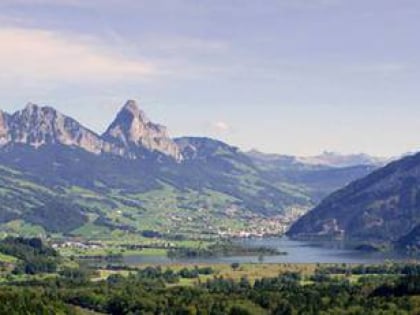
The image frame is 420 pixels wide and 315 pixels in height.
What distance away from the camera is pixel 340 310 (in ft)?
563

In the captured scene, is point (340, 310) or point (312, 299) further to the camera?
point (312, 299)

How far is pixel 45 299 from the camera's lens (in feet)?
601

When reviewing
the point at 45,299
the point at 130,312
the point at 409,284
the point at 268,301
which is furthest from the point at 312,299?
the point at 45,299

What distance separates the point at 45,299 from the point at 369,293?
70.3 m

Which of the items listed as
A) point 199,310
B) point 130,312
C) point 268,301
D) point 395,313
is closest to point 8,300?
point 130,312

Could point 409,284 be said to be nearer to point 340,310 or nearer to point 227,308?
point 340,310

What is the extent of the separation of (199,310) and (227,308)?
564 centimetres

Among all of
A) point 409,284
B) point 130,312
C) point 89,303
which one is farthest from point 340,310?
point 89,303

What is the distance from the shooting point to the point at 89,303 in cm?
19962

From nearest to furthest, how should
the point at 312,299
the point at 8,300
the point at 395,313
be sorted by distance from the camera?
1. the point at 395,313
2. the point at 8,300
3. the point at 312,299

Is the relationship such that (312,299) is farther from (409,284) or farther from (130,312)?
(130,312)

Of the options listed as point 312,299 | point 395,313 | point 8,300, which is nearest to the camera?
point 395,313

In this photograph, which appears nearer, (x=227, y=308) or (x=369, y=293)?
(x=227, y=308)

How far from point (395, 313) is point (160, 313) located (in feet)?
162
